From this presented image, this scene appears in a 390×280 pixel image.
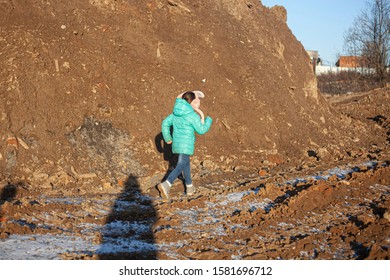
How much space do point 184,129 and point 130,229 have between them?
211 centimetres

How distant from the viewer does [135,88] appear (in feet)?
33.3

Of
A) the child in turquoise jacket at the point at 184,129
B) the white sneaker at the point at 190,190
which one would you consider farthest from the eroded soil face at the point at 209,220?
the child in turquoise jacket at the point at 184,129

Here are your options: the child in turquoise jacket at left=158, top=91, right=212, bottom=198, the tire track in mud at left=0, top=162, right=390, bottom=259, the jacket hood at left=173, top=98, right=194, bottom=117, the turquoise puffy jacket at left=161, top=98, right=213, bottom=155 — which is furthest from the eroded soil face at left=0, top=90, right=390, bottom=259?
the jacket hood at left=173, top=98, right=194, bottom=117

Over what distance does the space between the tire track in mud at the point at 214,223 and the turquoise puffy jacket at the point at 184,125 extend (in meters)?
0.80

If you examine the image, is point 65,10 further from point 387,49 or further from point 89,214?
point 387,49

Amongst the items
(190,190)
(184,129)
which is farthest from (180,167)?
(184,129)

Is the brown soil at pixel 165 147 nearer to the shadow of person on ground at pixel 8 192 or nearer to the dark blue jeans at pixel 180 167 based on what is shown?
the shadow of person on ground at pixel 8 192

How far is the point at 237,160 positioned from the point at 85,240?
200 inches

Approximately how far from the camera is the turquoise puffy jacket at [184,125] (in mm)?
7441

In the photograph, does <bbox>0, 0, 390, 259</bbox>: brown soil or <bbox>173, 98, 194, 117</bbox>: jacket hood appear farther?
<bbox>173, 98, 194, 117</bbox>: jacket hood

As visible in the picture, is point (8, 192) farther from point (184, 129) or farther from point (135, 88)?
point (135, 88)

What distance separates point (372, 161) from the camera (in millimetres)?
10305

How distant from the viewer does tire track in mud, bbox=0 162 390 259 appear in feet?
16.4

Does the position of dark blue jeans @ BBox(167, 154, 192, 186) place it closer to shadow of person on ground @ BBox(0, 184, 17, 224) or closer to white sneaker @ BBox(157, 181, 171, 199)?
white sneaker @ BBox(157, 181, 171, 199)
